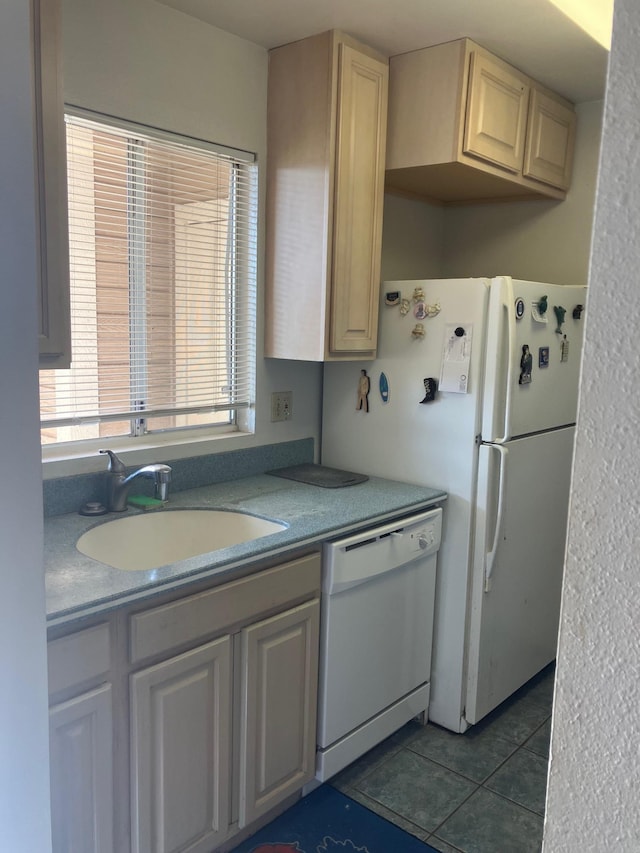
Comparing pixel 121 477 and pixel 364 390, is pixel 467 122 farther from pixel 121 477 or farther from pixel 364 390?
pixel 121 477

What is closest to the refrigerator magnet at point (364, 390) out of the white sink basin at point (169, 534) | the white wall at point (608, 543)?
the white sink basin at point (169, 534)

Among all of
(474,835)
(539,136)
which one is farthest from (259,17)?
(474,835)

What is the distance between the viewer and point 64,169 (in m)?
1.60

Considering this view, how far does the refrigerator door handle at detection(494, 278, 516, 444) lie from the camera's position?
95.6 inches

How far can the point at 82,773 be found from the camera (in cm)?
158

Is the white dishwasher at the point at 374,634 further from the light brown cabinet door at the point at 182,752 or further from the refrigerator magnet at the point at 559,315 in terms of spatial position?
the refrigerator magnet at the point at 559,315

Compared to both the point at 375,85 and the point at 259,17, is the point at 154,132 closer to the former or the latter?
the point at 259,17

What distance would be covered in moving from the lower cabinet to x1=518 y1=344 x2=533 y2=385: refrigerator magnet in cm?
103

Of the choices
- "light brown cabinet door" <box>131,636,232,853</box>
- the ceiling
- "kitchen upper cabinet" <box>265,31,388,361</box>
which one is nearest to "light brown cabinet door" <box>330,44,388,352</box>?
"kitchen upper cabinet" <box>265,31,388,361</box>

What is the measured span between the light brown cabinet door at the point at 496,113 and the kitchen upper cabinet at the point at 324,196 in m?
0.32

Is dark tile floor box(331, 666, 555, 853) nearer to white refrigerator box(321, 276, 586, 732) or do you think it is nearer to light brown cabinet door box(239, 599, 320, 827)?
white refrigerator box(321, 276, 586, 732)

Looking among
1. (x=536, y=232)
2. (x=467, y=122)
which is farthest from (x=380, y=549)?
(x=536, y=232)

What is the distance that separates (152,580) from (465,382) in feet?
4.39

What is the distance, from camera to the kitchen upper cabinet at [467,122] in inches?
97.4
